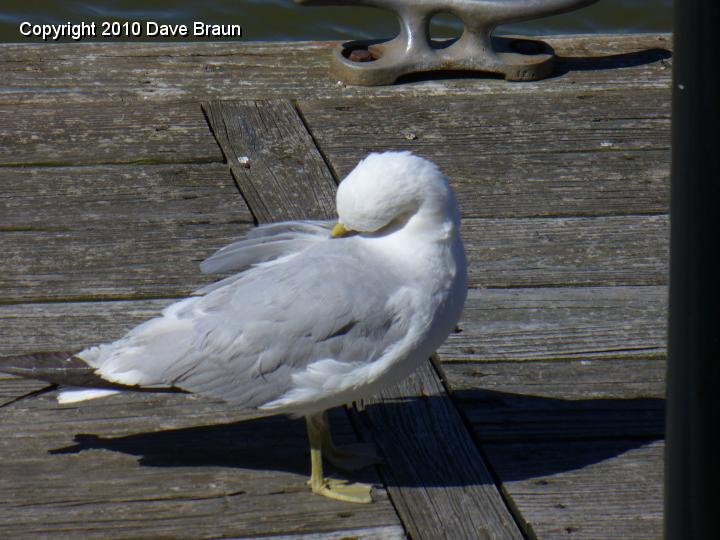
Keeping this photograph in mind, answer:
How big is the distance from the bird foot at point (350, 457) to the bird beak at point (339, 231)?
1.32ft

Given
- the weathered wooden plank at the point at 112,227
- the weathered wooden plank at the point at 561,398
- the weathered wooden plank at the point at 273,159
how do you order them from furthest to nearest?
the weathered wooden plank at the point at 273,159, the weathered wooden plank at the point at 112,227, the weathered wooden plank at the point at 561,398

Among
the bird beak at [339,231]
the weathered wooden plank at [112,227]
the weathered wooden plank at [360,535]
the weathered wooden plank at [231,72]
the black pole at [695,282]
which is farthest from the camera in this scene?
the weathered wooden plank at [231,72]

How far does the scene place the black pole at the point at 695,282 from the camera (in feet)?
4.18

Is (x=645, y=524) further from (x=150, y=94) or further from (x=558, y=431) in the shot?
(x=150, y=94)

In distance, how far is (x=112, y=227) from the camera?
301 centimetres

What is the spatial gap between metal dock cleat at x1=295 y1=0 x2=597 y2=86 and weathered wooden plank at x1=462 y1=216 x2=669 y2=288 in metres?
0.81

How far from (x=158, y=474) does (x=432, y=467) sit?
0.51m

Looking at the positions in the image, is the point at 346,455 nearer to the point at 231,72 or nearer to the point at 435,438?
the point at 435,438

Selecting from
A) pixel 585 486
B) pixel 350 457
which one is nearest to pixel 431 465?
pixel 350 457

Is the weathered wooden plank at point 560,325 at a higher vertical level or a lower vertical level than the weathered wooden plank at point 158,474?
higher

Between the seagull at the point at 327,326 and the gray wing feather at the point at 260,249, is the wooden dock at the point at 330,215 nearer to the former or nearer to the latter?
the seagull at the point at 327,326

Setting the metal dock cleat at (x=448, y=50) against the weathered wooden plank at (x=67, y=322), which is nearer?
the weathered wooden plank at (x=67, y=322)

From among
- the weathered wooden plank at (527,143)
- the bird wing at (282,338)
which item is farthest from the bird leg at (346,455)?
the weathered wooden plank at (527,143)

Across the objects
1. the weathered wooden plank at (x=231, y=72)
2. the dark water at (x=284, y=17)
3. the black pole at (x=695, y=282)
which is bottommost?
the dark water at (x=284, y=17)
